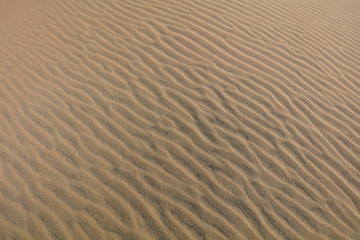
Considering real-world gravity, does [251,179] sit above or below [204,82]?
below

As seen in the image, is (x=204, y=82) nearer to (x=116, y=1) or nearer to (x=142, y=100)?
(x=142, y=100)

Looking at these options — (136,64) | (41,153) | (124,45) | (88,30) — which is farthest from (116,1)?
(41,153)

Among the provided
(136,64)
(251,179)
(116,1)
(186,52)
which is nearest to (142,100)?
(136,64)

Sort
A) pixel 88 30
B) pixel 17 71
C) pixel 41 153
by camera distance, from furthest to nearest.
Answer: pixel 88 30
pixel 17 71
pixel 41 153

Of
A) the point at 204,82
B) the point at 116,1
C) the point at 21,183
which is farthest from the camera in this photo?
the point at 116,1

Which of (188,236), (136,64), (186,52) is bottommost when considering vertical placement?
(188,236)

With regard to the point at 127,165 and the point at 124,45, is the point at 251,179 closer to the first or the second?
the point at 127,165

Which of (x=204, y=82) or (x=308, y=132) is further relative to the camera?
(x=204, y=82)
